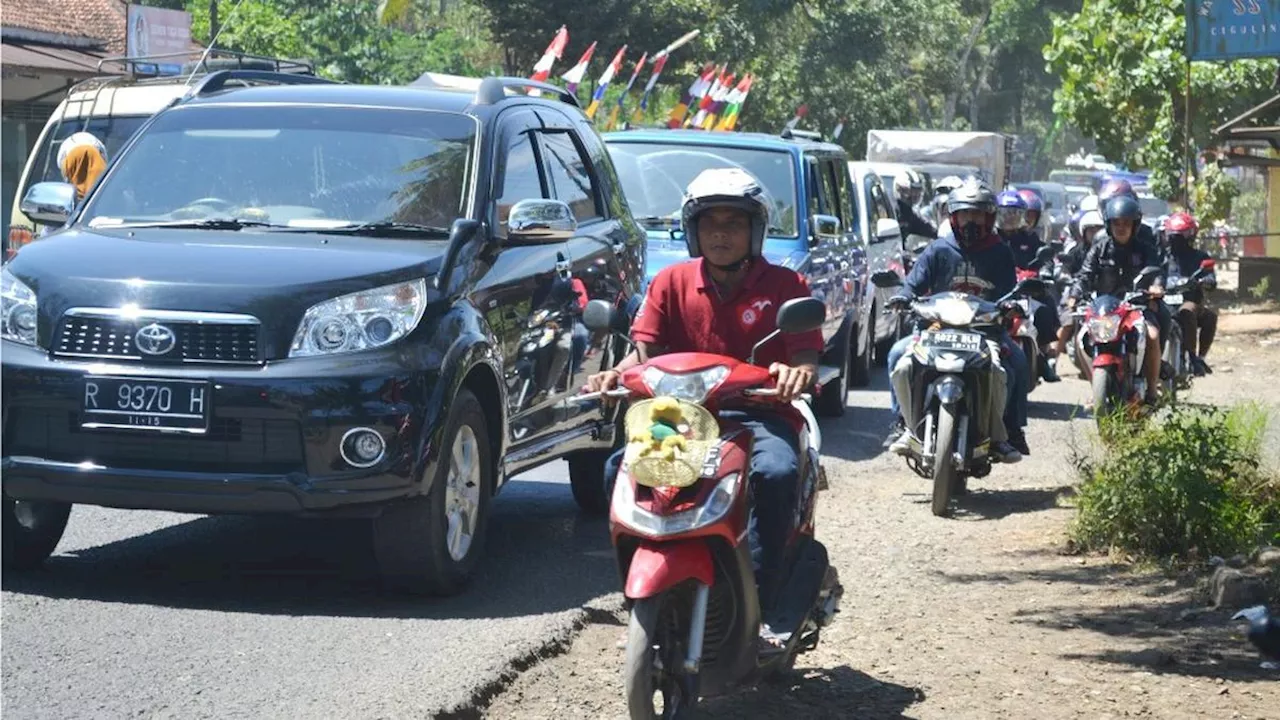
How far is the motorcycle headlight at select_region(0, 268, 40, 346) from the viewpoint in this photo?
287 inches

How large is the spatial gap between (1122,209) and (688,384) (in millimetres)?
8215

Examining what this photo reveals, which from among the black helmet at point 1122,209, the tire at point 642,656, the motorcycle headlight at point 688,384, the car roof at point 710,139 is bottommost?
the tire at point 642,656

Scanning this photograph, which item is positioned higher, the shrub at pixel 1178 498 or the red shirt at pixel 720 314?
the red shirt at pixel 720 314

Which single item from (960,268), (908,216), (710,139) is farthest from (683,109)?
(960,268)

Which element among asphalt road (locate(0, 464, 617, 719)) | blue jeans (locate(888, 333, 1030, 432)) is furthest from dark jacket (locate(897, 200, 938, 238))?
asphalt road (locate(0, 464, 617, 719))

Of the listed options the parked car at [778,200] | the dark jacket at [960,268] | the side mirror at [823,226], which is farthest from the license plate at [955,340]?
the side mirror at [823,226]

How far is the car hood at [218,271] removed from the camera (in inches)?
280

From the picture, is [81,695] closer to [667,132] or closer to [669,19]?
[667,132]

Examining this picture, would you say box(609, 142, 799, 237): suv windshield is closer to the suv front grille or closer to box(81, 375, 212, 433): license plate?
the suv front grille

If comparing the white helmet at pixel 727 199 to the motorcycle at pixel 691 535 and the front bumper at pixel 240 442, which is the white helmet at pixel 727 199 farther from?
the front bumper at pixel 240 442

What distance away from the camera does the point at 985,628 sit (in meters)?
7.55

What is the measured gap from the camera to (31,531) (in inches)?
303

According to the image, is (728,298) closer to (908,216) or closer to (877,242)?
(877,242)

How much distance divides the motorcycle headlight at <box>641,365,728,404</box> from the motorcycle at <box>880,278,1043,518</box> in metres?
5.03
